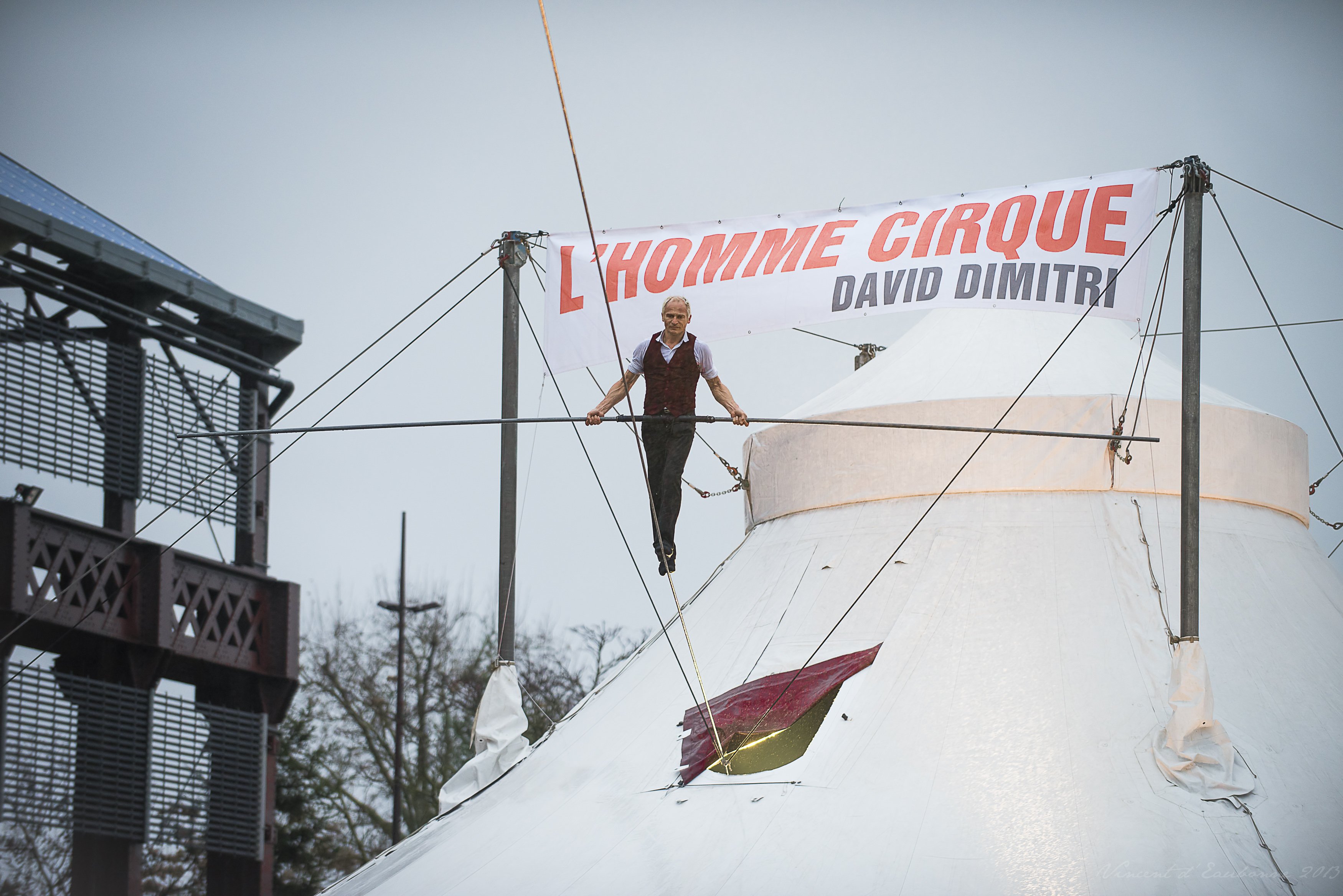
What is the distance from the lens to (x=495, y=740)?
827 cm

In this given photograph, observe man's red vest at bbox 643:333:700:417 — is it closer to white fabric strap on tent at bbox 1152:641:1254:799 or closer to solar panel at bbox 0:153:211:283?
white fabric strap on tent at bbox 1152:641:1254:799

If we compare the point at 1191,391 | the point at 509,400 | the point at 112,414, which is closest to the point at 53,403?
the point at 112,414

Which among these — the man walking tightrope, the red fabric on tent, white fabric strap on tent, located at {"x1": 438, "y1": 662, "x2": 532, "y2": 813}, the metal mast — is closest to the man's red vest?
the man walking tightrope

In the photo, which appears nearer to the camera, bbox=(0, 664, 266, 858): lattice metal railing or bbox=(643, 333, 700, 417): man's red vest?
bbox=(643, 333, 700, 417): man's red vest

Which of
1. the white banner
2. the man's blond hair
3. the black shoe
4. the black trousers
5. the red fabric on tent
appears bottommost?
the red fabric on tent

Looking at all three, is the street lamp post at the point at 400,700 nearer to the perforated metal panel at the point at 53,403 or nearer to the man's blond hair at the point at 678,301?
the perforated metal panel at the point at 53,403

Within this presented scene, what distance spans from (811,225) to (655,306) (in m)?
1.00

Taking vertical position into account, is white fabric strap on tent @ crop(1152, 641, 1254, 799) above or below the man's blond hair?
below

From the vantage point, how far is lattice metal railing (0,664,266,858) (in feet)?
36.4

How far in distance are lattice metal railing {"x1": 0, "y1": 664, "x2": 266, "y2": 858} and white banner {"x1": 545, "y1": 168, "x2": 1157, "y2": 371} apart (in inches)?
216

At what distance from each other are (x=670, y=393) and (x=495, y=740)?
8.57 feet

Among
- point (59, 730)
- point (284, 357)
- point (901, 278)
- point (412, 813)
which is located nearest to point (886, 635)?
point (901, 278)

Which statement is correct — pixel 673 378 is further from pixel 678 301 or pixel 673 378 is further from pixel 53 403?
pixel 53 403

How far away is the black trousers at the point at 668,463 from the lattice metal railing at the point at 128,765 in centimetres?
586
